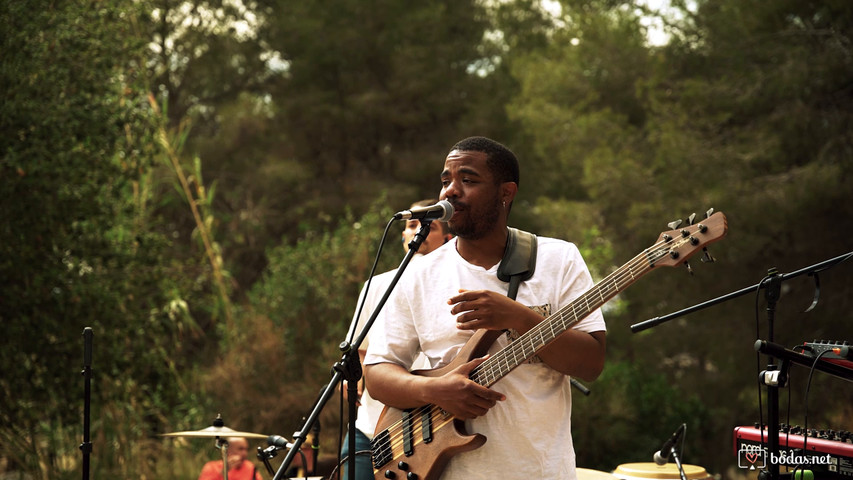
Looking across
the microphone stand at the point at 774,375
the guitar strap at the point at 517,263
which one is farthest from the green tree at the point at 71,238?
the microphone stand at the point at 774,375

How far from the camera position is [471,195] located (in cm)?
329

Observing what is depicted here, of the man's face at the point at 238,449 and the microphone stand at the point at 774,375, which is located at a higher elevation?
the man's face at the point at 238,449

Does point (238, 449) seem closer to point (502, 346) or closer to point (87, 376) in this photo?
point (87, 376)

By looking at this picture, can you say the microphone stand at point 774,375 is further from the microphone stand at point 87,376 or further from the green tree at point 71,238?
the green tree at point 71,238

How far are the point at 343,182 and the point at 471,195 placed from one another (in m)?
14.7

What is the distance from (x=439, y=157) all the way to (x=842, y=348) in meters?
14.1

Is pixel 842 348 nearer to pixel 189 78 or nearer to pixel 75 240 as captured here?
pixel 75 240

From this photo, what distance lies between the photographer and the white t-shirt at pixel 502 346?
9.95ft

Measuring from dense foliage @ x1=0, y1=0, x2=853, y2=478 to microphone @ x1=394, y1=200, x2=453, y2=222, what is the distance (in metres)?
5.83

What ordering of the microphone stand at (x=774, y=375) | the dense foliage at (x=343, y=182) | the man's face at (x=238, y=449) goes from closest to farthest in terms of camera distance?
the microphone stand at (x=774, y=375) < the man's face at (x=238, y=449) < the dense foliage at (x=343, y=182)

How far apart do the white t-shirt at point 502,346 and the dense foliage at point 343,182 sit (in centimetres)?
576

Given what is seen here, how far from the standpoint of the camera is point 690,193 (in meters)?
11.5

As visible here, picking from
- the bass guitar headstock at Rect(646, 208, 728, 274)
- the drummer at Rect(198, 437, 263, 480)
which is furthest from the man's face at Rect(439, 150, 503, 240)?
the drummer at Rect(198, 437, 263, 480)

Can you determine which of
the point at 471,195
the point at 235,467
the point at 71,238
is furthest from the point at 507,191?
the point at 71,238
